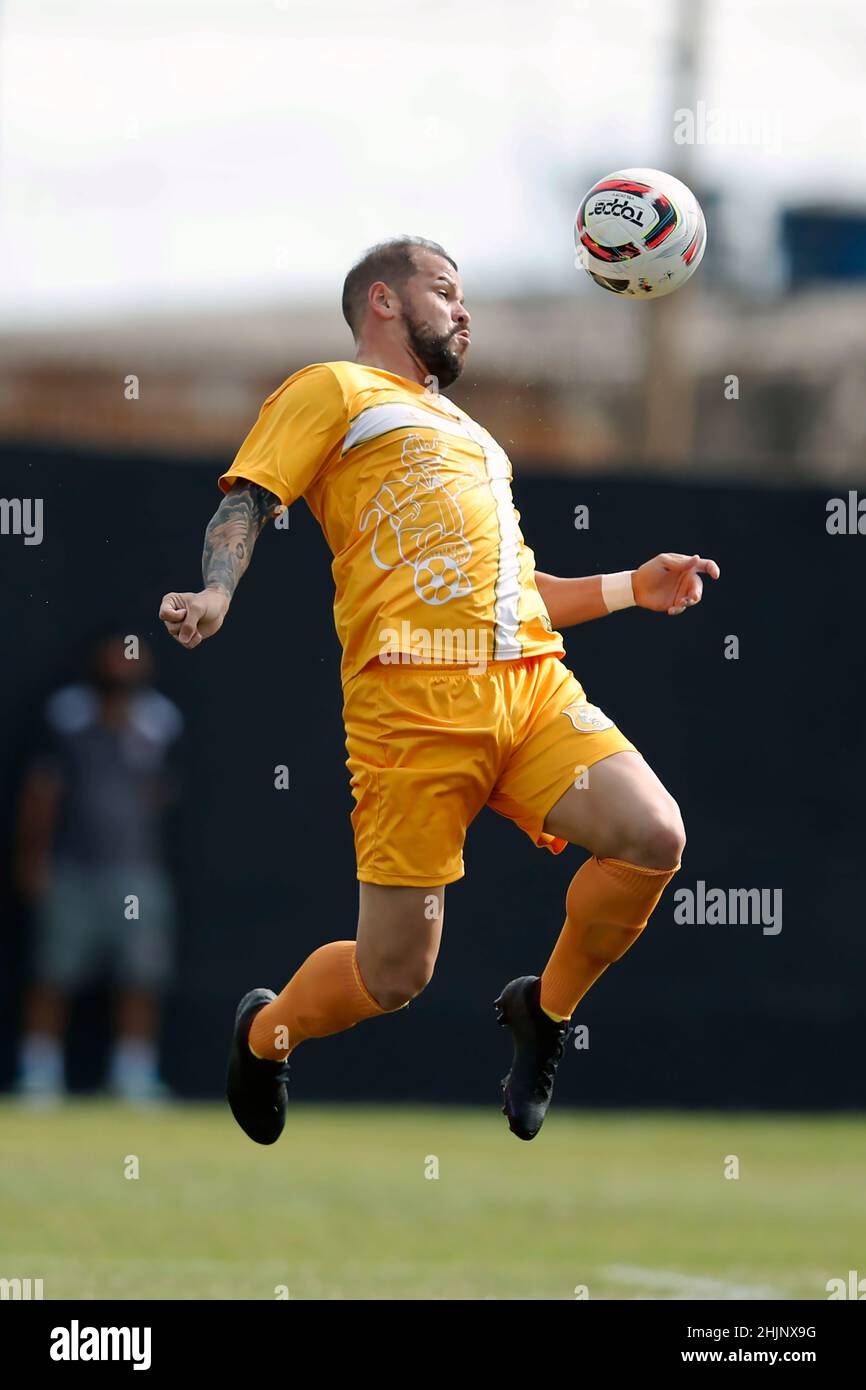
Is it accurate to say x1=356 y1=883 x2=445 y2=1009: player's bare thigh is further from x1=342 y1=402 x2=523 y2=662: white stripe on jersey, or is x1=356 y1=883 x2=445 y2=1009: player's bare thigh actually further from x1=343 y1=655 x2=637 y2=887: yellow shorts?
x1=342 y1=402 x2=523 y2=662: white stripe on jersey

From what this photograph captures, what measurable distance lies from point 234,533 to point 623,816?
1.43m

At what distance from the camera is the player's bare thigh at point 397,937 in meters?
7.01

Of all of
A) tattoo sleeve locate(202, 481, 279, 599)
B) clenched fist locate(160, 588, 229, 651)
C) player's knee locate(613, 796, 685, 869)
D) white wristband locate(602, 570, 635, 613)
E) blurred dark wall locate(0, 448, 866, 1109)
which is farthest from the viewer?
blurred dark wall locate(0, 448, 866, 1109)

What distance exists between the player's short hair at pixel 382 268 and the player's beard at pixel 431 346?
0.14m

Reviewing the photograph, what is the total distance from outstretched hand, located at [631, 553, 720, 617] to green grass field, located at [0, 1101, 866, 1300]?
3867 mm

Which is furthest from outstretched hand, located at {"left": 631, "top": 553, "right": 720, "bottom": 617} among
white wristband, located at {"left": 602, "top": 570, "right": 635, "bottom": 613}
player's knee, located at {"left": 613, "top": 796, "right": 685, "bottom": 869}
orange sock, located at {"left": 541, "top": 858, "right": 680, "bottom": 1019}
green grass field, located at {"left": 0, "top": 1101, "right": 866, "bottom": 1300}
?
green grass field, located at {"left": 0, "top": 1101, "right": 866, "bottom": 1300}

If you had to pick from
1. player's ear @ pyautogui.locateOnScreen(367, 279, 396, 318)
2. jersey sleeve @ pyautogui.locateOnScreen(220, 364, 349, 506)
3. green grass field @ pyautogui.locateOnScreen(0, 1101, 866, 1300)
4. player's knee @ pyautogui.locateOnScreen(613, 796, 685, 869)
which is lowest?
green grass field @ pyautogui.locateOnScreen(0, 1101, 866, 1300)

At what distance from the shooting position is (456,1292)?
34.0ft

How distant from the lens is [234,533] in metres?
6.77

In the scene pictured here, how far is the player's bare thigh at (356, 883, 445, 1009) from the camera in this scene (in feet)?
23.0

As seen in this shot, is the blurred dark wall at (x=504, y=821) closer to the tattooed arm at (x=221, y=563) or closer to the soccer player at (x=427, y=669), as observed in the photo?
the soccer player at (x=427, y=669)

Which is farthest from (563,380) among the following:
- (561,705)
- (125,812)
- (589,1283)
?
(561,705)

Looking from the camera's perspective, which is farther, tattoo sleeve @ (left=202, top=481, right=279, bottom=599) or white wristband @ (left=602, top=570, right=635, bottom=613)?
white wristband @ (left=602, top=570, right=635, bottom=613)

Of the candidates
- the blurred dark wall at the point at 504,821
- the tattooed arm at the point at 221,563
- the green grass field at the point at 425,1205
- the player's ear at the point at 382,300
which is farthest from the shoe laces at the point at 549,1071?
the blurred dark wall at the point at 504,821
